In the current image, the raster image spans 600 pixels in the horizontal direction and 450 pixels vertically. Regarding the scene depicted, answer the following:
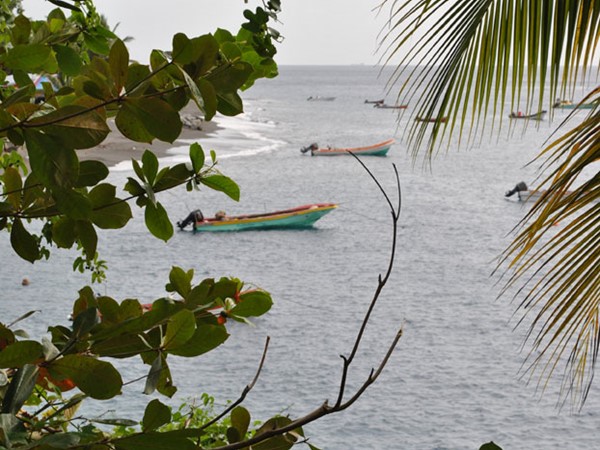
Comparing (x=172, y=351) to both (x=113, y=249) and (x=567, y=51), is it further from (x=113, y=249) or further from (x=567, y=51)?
(x=113, y=249)

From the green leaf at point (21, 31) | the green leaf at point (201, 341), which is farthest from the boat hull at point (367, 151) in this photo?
the green leaf at point (201, 341)

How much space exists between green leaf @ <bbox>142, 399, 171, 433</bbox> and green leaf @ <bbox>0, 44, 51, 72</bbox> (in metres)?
0.43

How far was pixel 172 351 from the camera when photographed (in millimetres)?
1103

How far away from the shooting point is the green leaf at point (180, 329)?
3.55 ft

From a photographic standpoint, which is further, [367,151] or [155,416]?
[367,151]

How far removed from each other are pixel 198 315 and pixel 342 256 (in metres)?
25.9

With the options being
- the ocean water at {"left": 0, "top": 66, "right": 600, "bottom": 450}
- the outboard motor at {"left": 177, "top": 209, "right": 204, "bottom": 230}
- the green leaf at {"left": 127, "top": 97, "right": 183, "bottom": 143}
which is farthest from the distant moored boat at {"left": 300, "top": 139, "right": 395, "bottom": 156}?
the green leaf at {"left": 127, "top": 97, "right": 183, "bottom": 143}

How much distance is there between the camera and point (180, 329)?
1.09 meters

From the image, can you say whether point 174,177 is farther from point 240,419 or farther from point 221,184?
point 240,419

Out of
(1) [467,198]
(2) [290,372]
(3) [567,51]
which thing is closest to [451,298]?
(2) [290,372]

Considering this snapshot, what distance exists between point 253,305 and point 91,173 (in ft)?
1.08

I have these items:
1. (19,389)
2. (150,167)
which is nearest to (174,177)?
(150,167)

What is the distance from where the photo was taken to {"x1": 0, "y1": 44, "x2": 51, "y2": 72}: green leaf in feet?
3.55

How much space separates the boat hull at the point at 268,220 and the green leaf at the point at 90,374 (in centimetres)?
2821
